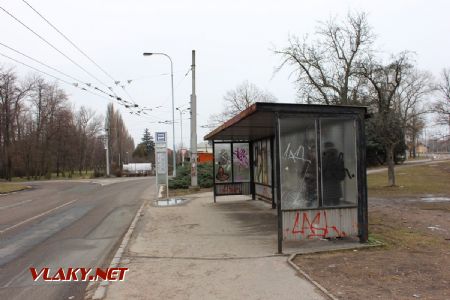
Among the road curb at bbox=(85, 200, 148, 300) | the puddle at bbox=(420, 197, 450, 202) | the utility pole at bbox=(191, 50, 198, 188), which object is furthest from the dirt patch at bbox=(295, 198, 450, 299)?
the utility pole at bbox=(191, 50, 198, 188)

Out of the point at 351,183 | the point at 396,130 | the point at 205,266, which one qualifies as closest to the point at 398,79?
the point at 396,130

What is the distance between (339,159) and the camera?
837 centimetres

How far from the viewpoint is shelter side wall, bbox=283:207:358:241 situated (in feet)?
26.0

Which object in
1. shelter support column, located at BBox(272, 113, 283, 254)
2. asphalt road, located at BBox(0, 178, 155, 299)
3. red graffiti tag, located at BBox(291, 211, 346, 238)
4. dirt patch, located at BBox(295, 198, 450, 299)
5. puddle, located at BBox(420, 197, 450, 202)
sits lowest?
asphalt road, located at BBox(0, 178, 155, 299)

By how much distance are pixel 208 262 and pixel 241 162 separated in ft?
33.2

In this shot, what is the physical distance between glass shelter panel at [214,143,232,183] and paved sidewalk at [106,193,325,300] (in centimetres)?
488

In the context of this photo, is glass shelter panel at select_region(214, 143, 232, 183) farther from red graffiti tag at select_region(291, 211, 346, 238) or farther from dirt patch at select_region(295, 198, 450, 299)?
red graffiti tag at select_region(291, 211, 346, 238)

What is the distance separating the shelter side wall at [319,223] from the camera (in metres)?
7.93

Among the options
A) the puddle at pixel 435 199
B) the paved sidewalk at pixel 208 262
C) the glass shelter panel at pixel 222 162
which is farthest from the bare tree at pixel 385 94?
the paved sidewalk at pixel 208 262

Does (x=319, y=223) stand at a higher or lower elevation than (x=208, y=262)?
higher

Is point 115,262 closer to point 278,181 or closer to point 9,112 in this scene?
point 278,181

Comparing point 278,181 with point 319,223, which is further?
point 319,223

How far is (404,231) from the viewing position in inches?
364

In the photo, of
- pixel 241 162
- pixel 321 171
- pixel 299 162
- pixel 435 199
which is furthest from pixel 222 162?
pixel 321 171
